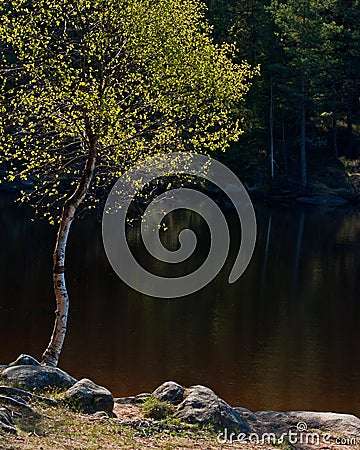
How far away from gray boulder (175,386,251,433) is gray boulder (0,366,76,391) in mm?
1939

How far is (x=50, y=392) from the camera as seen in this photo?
10930mm

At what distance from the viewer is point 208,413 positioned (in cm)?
1080

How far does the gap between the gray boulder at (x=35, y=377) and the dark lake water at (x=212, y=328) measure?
5.26 metres

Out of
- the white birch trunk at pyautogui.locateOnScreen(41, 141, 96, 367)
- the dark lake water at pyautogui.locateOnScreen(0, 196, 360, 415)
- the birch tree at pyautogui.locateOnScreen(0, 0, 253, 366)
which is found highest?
the birch tree at pyautogui.locateOnScreen(0, 0, 253, 366)

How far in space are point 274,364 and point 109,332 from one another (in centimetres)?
499

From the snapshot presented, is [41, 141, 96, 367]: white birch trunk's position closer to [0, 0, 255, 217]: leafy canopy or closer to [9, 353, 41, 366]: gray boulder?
[0, 0, 255, 217]: leafy canopy

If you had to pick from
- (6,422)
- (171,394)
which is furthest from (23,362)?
(6,422)

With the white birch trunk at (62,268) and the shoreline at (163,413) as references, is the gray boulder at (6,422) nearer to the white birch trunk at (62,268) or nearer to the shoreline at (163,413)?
the shoreline at (163,413)

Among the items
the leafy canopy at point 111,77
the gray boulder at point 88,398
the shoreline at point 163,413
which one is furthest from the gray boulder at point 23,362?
the leafy canopy at point 111,77

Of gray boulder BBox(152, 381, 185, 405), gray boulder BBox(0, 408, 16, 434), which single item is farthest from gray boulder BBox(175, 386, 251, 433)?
gray boulder BBox(0, 408, 16, 434)

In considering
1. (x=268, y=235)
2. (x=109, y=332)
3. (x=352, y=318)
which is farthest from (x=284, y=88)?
(x=109, y=332)

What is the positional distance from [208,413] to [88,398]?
6.04 ft

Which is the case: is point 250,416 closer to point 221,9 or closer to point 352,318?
point 352,318

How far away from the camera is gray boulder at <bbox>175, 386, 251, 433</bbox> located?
10.7m
